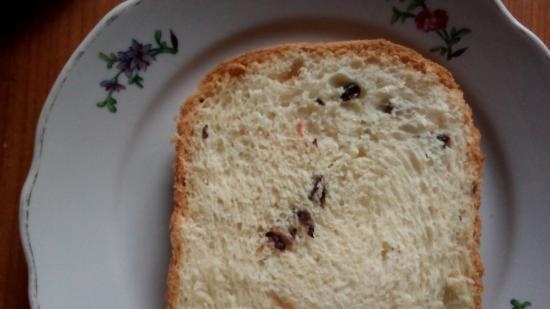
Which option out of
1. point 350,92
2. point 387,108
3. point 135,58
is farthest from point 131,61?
point 387,108

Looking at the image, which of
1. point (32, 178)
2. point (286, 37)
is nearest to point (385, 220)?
point (286, 37)

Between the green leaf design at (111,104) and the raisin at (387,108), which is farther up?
the raisin at (387,108)

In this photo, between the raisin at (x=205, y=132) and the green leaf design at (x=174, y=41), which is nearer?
the raisin at (x=205, y=132)

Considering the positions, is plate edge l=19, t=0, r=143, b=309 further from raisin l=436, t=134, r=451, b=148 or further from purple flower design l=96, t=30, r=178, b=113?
raisin l=436, t=134, r=451, b=148

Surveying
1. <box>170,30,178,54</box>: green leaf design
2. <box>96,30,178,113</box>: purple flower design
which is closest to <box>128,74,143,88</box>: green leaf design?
<box>96,30,178,113</box>: purple flower design

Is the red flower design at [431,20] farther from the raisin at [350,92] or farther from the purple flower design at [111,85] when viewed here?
the purple flower design at [111,85]

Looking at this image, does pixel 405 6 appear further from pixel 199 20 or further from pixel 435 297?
pixel 435 297

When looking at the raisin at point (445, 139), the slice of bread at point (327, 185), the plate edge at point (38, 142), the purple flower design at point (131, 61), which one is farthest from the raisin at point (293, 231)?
the plate edge at point (38, 142)

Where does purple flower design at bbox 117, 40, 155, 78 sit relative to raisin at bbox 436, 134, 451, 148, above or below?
above
